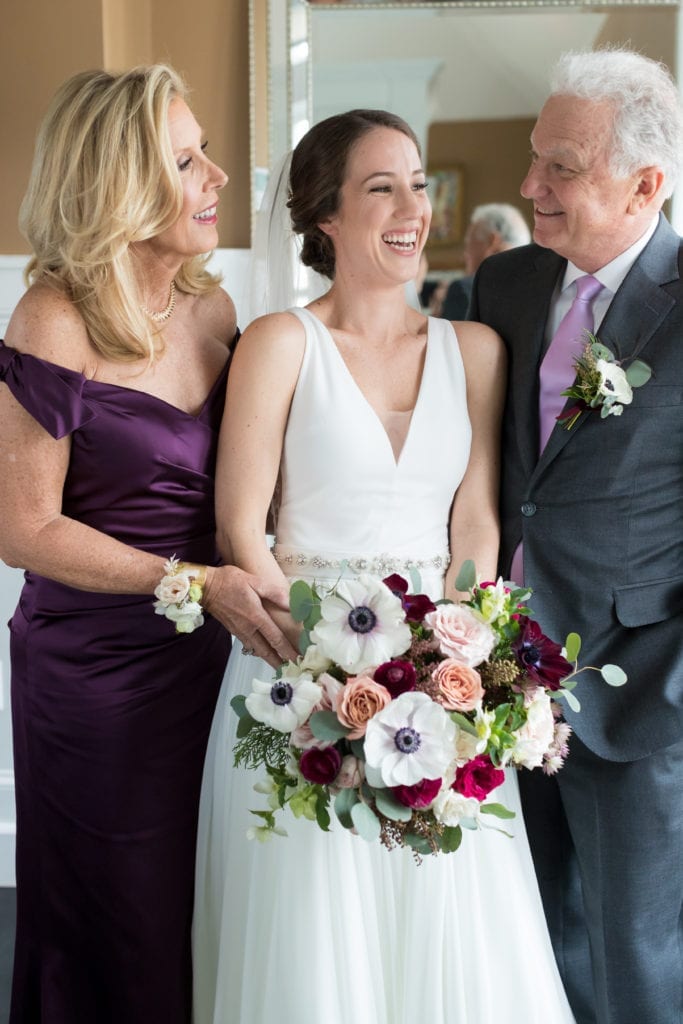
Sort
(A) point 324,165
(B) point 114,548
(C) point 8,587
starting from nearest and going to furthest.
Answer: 1. (B) point 114,548
2. (A) point 324,165
3. (C) point 8,587

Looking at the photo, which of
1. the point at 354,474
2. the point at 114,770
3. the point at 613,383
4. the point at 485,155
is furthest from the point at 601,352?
the point at 485,155

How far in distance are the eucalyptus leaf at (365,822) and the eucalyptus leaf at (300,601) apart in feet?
1.10

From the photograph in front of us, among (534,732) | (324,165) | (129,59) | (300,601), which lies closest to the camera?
(534,732)

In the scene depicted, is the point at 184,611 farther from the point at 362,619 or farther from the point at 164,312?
the point at 164,312

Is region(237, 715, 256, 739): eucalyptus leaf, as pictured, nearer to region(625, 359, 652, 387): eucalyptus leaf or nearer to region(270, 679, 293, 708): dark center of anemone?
region(270, 679, 293, 708): dark center of anemone

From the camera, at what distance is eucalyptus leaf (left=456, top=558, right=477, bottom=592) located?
1906 mm

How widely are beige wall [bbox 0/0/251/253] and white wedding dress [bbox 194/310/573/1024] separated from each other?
141cm

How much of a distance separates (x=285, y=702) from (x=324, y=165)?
1126mm

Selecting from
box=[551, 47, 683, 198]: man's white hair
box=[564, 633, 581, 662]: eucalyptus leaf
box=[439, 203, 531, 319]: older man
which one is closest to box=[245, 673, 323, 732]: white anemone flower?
box=[564, 633, 581, 662]: eucalyptus leaf

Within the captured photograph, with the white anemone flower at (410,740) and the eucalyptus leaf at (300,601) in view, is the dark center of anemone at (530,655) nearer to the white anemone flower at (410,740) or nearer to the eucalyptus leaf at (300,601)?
the white anemone flower at (410,740)

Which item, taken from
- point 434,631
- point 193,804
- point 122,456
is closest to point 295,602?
point 434,631

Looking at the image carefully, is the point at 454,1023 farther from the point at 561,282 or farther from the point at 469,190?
the point at 469,190

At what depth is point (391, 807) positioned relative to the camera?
5.58ft

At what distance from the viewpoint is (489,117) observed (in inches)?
139
